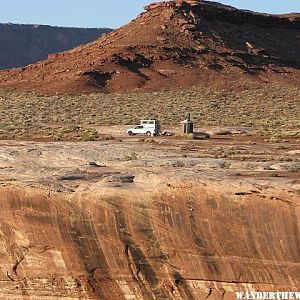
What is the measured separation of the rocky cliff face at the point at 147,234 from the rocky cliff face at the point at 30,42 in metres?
150

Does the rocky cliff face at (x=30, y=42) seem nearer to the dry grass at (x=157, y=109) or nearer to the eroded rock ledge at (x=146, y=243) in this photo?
the dry grass at (x=157, y=109)

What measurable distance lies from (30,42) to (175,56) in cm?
9936

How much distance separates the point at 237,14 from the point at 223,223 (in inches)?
3128

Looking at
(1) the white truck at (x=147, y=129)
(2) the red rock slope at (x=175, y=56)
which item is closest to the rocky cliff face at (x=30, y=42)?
(2) the red rock slope at (x=175, y=56)

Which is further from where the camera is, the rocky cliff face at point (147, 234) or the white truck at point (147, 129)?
the white truck at point (147, 129)

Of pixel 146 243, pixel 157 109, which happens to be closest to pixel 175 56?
pixel 157 109

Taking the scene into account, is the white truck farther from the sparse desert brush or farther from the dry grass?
the sparse desert brush

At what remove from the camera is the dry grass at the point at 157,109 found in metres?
40.1

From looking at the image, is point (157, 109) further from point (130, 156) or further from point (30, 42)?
point (30, 42)

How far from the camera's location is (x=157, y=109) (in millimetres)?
53312

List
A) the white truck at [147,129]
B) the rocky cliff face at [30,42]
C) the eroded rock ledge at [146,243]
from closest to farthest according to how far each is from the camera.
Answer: the eroded rock ledge at [146,243]
the white truck at [147,129]
the rocky cliff face at [30,42]

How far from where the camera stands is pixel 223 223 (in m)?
11.9

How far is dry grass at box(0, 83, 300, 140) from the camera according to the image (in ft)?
131

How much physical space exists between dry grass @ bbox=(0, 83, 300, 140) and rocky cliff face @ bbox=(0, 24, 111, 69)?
101352 mm
